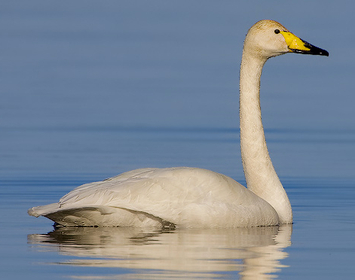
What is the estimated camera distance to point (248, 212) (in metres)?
13.0

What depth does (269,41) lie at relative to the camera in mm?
14328

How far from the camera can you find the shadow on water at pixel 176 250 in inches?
394

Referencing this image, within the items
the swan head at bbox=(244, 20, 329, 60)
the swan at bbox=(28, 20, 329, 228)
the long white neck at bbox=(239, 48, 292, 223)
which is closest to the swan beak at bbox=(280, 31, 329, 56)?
the swan head at bbox=(244, 20, 329, 60)

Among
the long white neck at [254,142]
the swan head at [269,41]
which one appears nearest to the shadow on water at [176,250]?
the long white neck at [254,142]

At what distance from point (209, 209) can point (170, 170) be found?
676 mm

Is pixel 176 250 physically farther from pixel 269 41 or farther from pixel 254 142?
pixel 269 41

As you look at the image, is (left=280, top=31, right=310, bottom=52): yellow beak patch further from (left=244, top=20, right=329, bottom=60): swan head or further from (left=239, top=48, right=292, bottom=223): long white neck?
(left=239, top=48, right=292, bottom=223): long white neck

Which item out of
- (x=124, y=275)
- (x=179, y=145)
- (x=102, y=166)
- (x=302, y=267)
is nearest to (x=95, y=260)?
(x=124, y=275)

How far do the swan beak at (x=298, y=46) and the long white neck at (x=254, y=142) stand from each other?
42cm

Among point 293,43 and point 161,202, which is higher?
point 293,43

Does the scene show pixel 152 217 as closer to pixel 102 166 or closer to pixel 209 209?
pixel 209 209

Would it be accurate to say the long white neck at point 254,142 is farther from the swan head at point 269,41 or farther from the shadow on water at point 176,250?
the shadow on water at point 176,250

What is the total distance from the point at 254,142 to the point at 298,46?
1.41m

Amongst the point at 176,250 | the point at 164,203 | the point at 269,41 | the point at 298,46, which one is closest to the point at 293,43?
the point at 298,46
